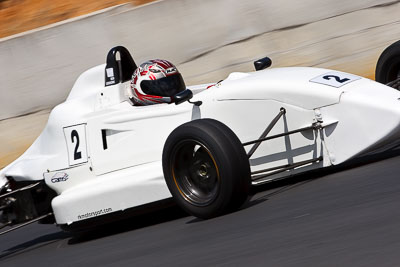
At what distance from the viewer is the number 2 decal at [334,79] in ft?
19.1

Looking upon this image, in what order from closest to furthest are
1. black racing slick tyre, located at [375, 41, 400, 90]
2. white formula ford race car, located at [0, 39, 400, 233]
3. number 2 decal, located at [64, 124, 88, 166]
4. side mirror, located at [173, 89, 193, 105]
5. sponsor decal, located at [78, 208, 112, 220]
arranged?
white formula ford race car, located at [0, 39, 400, 233] → side mirror, located at [173, 89, 193, 105] → sponsor decal, located at [78, 208, 112, 220] → number 2 decal, located at [64, 124, 88, 166] → black racing slick tyre, located at [375, 41, 400, 90]

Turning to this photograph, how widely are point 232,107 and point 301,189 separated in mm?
853

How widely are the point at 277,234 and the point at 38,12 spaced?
9.13 meters

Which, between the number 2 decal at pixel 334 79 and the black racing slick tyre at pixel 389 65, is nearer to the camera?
the number 2 decal at pixel 334 79

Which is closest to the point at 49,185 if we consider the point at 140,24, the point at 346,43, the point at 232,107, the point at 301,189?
the point at 232,107

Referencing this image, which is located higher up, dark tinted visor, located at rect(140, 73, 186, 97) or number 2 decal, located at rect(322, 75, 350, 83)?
dark tinted visor, located at rect(140, 73, 186, 97)

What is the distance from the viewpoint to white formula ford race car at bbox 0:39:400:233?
555 cm

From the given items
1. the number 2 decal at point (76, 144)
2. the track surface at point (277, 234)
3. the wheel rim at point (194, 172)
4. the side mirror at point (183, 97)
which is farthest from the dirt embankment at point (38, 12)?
the wheel rim at point (194, 172)

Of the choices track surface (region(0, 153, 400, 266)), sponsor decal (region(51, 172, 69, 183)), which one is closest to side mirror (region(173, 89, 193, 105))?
track surface (region(0, 153, 400, 266))

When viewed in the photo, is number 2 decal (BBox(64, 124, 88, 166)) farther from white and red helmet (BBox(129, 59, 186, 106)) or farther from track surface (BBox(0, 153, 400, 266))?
track surface (BBox(0, 153, 400, 266))

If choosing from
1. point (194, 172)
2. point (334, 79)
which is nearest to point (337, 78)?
point (334, 79)

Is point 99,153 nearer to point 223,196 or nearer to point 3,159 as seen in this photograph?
point 223,196

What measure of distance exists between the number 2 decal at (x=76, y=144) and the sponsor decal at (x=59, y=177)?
11 cm

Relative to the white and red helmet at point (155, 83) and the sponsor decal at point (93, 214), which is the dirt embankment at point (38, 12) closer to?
the white and red helmet at point (155, 83)
